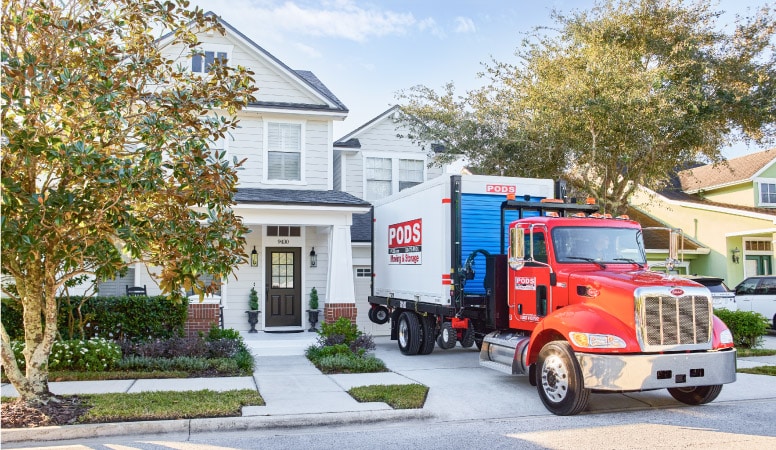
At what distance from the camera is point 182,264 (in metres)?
7.77

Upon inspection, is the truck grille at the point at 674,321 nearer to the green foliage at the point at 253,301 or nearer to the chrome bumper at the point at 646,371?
the chrome bumper at the point at 646,371

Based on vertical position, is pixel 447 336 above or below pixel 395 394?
above

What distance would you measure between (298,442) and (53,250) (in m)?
3.57

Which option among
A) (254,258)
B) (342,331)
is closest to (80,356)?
(342,331)

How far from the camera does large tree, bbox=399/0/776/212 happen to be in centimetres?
1547

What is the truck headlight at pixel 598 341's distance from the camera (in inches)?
316

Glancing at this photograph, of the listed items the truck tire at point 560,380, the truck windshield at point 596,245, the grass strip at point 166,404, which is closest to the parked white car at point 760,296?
the truck windshield at point 596,245

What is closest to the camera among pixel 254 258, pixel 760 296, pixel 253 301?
pixel 253 301

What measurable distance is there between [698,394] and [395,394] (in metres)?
4.11

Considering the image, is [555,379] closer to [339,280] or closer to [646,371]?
[646,371]

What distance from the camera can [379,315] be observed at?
15.9 metres

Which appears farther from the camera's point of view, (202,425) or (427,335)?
(427,335)

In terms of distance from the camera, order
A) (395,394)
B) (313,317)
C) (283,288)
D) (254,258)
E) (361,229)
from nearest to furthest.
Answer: (395,394) → (254,258) → (313,317) → (283,288) → (361,229)

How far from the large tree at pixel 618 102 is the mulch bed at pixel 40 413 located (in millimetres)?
12006
